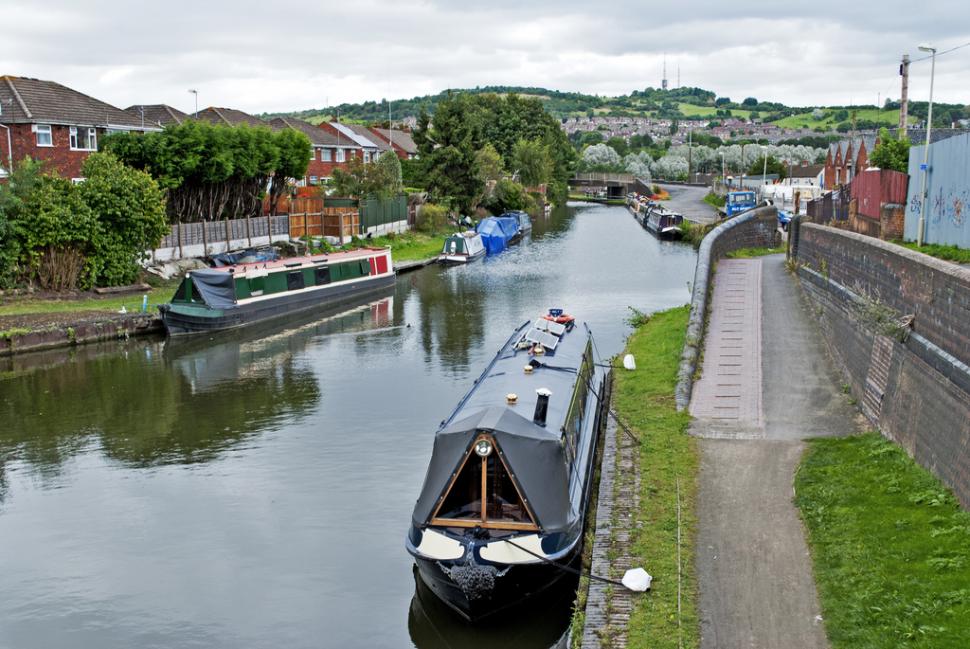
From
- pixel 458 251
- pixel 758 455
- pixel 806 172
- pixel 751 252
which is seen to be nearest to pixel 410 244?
pixel 458 251

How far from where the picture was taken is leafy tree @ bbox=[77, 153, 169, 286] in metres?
31.1

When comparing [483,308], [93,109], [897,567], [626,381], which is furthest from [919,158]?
[93,109]

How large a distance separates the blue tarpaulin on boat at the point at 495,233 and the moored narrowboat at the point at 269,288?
14.1 m

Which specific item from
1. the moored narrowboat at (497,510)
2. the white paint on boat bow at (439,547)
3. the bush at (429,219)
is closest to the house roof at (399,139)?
the bush at (429,219)

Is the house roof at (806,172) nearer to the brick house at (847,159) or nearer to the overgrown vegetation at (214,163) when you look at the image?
the brick house at (847,159)

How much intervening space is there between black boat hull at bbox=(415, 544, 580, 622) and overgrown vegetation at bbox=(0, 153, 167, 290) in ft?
74.4

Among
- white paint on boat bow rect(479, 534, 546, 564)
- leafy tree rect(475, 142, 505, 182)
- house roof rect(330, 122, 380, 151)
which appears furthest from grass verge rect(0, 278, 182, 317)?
house roof rect(330, 122, 380, 151)

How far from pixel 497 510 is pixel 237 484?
645 cm

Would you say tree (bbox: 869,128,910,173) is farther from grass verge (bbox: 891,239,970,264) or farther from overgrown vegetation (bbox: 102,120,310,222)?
overgrown vegetation (bbox: 102,120,310,222)

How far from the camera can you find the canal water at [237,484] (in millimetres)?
12047

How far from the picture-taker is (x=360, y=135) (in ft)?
265

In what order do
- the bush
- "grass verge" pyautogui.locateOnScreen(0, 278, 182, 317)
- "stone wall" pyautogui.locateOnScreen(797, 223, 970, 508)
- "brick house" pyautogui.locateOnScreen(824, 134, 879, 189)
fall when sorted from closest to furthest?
"stone wall" pyautogui.locateOnScreen(797, 223, 970, 508), "grass verge" pyautogui.locateOnScreen(0, 278, 182, 317), the bush, "brick house" pyautogui.locateOnScreen(824, 134, 879, 189)

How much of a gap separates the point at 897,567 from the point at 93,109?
38187 mm

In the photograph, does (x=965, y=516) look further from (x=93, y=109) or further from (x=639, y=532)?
(x=93, y=109)
